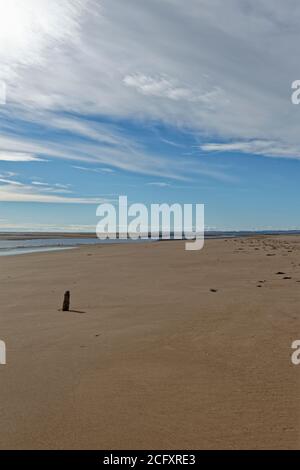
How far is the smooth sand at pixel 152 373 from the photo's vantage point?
4.21m

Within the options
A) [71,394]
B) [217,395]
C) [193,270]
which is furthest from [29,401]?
[193,270]

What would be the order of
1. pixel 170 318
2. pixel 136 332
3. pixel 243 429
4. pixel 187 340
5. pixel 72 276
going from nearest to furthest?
pixel 243 429 → pixel 187 340 → pixel 136 332 → pixel 170 318 → pixel 72 276

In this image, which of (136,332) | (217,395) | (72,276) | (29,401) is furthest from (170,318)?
(72,276)

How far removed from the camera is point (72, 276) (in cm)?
1727

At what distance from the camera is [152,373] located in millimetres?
5797

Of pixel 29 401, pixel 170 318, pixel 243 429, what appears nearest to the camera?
pixel 243 429

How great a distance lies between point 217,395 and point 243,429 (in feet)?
2.59

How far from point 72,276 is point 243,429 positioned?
13735 mm

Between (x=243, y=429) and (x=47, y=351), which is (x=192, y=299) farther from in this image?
(x=243, y=429)

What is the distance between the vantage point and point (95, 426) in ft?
14.3

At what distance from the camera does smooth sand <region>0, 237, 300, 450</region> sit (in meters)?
4.21
